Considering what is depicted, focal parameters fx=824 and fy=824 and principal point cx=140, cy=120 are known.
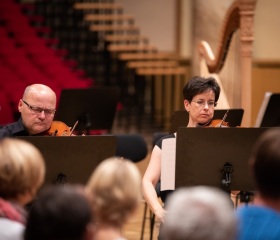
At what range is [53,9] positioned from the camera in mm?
11758

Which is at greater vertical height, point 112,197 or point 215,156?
point 215,156

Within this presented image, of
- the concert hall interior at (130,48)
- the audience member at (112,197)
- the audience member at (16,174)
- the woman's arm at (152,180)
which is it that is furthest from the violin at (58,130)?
the concert hall interior at (130,48)

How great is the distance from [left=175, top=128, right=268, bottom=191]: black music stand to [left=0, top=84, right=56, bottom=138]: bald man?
39.3 inches

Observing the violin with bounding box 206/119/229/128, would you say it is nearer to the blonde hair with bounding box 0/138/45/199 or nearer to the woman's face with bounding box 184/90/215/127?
the woman's face with bounding box 184/90/215/127

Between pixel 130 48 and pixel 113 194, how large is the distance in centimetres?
877

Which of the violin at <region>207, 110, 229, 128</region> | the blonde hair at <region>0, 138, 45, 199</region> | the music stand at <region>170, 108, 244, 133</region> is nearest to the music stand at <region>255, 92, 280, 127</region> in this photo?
the music stand at <region>170, 108, 244, 133</region>

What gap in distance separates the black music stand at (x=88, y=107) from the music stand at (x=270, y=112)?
4.78 feet

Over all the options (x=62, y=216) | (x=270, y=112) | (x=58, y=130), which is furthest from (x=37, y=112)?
(x=62, y=216)

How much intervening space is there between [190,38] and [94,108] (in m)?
5.15

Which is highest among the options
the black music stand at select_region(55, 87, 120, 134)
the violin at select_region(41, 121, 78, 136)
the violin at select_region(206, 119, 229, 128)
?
the black music stand at select_region(55, 87, 120, 134)

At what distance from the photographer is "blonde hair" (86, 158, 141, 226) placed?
2465 mm

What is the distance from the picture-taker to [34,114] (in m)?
4.73

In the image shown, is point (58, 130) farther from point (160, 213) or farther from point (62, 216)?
point (62, 216)

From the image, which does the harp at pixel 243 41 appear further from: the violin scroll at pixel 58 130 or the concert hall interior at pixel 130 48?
the concert hall interior at pixel 130 48
